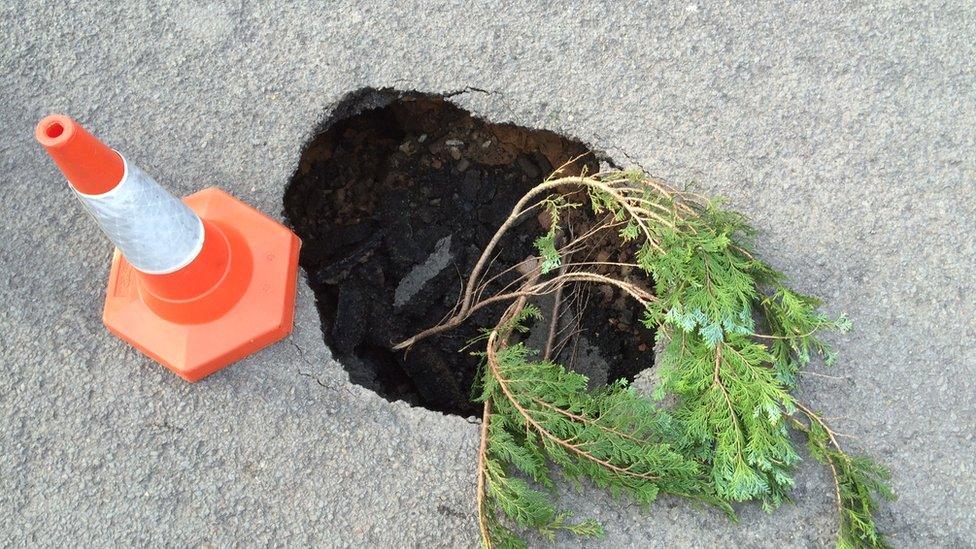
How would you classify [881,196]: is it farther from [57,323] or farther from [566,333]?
[57,323]

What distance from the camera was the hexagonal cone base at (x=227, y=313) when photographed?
7.26 ft

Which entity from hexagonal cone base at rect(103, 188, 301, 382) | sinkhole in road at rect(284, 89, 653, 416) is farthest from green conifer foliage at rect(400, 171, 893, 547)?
hexagonal cone base at rect(103, 188, 301, 382)

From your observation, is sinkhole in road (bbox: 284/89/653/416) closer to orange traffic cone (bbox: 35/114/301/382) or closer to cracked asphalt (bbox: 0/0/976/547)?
cracked asphalt (bbox: 0/0/976/547)

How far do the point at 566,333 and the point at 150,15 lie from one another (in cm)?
196

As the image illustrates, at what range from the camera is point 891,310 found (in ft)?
7.88

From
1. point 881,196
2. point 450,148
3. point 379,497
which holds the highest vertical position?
point 881,196

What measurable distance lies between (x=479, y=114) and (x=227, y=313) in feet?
3.59

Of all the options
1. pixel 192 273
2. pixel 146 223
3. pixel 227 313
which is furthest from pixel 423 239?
pixel 146 223

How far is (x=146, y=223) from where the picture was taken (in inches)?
75.8

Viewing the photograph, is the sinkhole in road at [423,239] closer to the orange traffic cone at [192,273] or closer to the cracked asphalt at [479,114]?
the cracked asphalt at [479,114]

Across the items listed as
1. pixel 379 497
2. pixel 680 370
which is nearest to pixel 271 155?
pixel 379 497

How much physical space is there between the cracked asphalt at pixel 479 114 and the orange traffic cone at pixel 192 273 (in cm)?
10

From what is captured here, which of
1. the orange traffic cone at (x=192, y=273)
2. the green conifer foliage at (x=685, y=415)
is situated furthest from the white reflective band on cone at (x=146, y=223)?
the green conifer foliage at (x=685, y=415)

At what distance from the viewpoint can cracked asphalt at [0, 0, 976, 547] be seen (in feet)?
7.22
